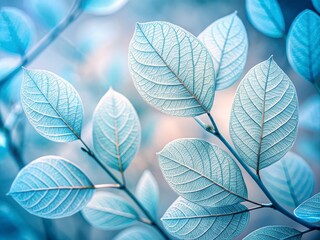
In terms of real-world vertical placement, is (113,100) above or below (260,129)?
above

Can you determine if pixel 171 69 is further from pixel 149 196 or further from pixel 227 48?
pixel 149 196

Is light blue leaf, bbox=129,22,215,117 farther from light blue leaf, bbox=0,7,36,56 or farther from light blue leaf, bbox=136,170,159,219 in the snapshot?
light blue leaf, bbox=0,7,36,56

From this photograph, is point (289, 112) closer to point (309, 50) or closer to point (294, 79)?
point (309, 50)

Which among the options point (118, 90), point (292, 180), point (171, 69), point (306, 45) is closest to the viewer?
point (171, 69)

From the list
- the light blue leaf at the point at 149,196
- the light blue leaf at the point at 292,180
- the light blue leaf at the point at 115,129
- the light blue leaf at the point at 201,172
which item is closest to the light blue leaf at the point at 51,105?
the light blue leaf at the point at 115,129

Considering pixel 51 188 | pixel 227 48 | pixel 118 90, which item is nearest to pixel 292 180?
pixel 227 48

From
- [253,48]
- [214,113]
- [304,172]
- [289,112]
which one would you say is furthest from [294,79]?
[289,112]

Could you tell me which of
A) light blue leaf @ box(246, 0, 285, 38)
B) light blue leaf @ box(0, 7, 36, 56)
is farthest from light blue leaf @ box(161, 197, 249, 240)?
light blue leaf @ box(0, 7, 36, 56)
